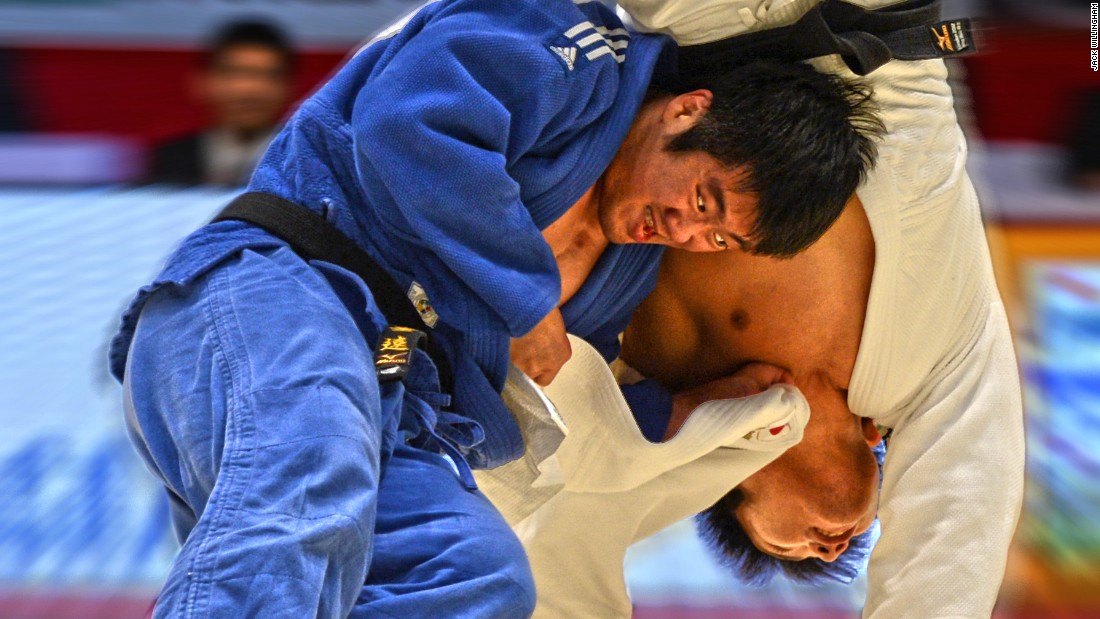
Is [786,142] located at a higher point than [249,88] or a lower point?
higher

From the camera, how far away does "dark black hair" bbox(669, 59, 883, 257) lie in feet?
6.07

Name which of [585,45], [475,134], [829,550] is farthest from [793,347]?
[475,134]

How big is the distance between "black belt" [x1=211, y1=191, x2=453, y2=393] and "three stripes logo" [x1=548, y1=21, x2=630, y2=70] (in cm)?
41

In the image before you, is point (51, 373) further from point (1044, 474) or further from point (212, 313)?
point (1044, 474)

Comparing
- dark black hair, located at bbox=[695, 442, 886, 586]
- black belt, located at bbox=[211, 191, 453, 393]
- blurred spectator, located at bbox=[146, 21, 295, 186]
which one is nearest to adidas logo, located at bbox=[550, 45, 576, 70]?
black belt, located at bbox=[211, 191, 453, 393]

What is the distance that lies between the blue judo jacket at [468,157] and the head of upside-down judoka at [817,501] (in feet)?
2.41

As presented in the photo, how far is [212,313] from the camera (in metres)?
1.57

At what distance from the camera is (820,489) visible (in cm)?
245

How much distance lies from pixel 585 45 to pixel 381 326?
0.52m

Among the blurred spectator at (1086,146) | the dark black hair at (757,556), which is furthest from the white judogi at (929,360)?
the blurred spectator at (1086,146)

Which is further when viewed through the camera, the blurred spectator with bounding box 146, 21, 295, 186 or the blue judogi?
the blurred spectator with bounding box 146, 21, 295, 186

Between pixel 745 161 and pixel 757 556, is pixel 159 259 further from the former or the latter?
pixel 745 161

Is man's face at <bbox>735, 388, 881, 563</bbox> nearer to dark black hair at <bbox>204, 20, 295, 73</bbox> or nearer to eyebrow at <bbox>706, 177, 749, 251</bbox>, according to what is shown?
eyebrow at <bbox>706, 177, 749, 251</bbox>

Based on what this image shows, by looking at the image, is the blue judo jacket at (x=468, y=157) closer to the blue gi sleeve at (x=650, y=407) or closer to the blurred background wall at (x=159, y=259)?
the blue gi sleeve at (x=650, y=407)
